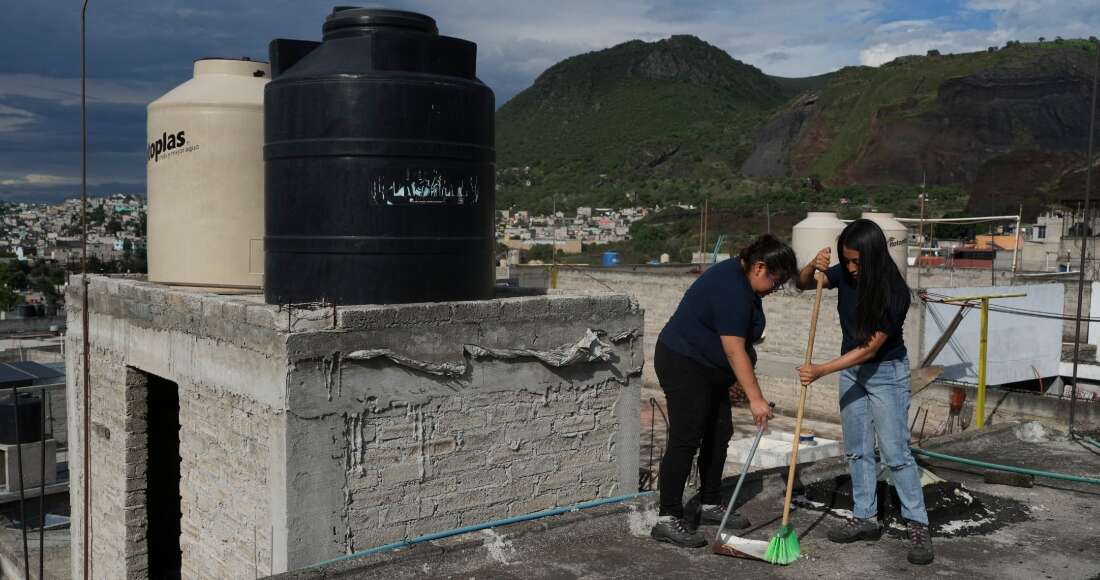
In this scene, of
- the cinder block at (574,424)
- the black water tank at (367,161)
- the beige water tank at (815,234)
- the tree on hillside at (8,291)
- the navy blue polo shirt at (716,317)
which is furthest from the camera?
the tree on hillside at (8,291)

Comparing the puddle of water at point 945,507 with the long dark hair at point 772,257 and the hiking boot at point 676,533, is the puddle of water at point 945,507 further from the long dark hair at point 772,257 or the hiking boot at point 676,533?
the long dark hair at point 772,257

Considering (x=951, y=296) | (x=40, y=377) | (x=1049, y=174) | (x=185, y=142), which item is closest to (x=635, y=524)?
(x=185, y=142)

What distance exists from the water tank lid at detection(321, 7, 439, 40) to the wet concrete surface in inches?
122

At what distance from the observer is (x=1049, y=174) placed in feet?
242

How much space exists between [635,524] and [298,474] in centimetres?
188

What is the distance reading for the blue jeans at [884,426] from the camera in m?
4.92

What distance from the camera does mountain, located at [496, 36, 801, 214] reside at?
11644cm

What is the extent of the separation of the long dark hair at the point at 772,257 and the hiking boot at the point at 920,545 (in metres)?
1.41

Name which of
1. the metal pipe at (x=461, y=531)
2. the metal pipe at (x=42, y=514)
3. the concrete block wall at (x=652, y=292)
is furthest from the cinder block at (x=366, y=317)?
the concrete block wall at (x=652, y=292)

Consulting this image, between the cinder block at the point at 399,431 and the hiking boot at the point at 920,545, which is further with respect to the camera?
the cinder block at the point at 399,431

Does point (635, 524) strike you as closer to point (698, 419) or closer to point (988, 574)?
point (698, 419)

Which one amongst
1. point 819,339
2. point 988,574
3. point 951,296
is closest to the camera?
point 988,574

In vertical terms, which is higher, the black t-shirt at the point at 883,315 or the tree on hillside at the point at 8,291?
the black t-shirt at the point at 883,315

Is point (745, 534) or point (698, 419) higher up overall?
point (698, 419)
